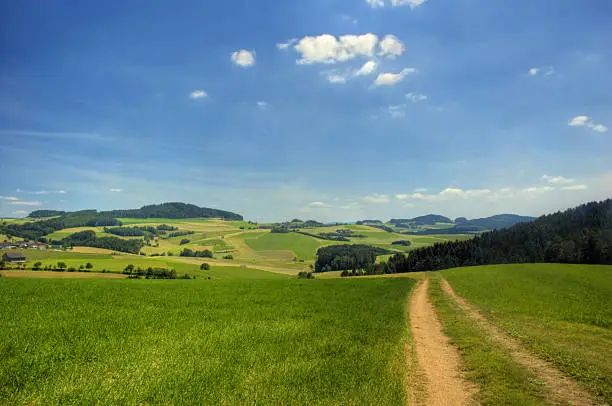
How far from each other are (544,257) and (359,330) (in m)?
113

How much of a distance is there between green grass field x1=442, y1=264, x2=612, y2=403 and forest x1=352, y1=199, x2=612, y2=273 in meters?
50.0

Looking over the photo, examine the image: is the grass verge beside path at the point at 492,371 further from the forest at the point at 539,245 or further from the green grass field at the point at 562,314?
the forest at the point at 539,245

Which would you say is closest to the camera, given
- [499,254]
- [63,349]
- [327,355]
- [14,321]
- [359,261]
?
[63,349]

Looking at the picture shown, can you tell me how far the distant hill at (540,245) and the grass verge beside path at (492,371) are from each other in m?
95.5

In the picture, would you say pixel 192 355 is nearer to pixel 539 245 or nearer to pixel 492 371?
pixel 492 371

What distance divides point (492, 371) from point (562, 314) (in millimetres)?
19460

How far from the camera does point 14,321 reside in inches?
631

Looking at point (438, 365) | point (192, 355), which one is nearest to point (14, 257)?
point (192, 355)

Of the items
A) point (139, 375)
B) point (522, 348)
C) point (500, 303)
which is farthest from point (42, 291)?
point (500, 303)

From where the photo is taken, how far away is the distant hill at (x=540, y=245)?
3474 inches

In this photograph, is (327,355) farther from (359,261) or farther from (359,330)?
(359,261)

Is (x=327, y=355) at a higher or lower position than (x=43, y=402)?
lower

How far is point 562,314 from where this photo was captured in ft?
84.8

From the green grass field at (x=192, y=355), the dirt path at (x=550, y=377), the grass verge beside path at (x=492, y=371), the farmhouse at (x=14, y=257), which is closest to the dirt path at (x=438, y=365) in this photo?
the grass verge beside path at (x=492, y=371)
